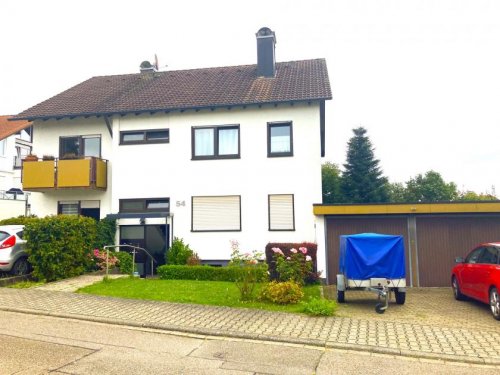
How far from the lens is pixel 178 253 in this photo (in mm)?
14945

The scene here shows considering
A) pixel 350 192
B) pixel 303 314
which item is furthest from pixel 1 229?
pixel 350 192

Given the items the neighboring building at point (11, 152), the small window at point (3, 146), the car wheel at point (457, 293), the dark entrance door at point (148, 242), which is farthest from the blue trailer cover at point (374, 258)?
the small window at point (3, 146)

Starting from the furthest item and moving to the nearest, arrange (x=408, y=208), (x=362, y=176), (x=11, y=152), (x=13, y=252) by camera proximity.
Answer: (x=362, y=176) → (x=11, y=152) → (x=408, y=208) → (x=13, y=252)

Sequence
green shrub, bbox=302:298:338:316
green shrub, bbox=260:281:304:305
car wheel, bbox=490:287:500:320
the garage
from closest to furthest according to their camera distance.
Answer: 1. car wheel, bbox=490:287:500:320
2. green shrub, bbox=302:298:338:316
3. green shrub, bbox=260:281:304:305
4. the garage

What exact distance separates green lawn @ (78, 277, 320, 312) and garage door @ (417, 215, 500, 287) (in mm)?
4115

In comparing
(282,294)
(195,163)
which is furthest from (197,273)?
(195,163)

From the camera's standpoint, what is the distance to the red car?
8.47 meters

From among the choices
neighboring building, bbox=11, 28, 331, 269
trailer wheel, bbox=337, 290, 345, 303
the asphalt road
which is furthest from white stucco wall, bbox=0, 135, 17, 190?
trailer wheel, bbox=337, 290, 345, 303

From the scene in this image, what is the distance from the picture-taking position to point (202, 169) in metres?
16.1

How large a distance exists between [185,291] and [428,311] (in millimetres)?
6258

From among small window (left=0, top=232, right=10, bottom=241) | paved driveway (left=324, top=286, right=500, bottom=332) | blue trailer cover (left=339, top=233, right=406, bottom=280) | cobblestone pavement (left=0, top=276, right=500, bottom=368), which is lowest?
paved driveway (left=324, top=286, right=500, bottom=332)

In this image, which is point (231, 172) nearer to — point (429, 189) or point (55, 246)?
point (55, 246)

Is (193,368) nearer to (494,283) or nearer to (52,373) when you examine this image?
(52,373)

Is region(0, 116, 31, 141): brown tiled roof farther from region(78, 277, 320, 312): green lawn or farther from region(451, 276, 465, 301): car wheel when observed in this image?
region(451, 276, 465, 301): car wheel
